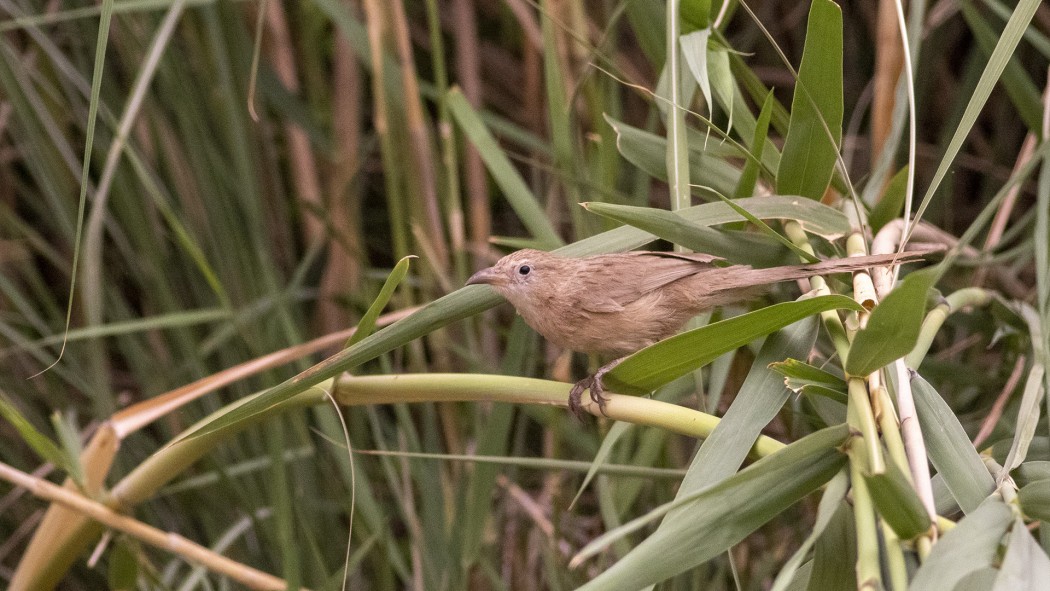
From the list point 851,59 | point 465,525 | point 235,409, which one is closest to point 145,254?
point 465,525

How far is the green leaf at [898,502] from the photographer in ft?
3.37

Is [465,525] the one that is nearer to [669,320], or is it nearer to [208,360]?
[669,320]

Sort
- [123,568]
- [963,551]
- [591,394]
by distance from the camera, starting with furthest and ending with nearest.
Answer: [123,568]
[591,394]
[963,551]

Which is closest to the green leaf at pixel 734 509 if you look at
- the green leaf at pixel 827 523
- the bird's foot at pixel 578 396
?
the green leaf at pixel 827 523

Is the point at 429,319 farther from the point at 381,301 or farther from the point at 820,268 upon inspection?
the point at 820,268

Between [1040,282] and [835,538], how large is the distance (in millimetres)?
567

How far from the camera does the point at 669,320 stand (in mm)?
2020

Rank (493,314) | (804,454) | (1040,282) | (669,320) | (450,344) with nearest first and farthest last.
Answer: (804,454)
(1040,282)
(669,320)
(450,344)
(493,314)

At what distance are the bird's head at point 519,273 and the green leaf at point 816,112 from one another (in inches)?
22.9

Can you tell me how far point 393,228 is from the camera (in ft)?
7.97

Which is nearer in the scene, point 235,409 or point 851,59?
point 235,409

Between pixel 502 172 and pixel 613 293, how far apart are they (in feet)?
1.28

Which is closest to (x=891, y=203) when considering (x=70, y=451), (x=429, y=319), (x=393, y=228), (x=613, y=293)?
(x=613, y=293)

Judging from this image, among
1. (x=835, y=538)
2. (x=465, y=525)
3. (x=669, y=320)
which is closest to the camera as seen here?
(x=835, y=538)
